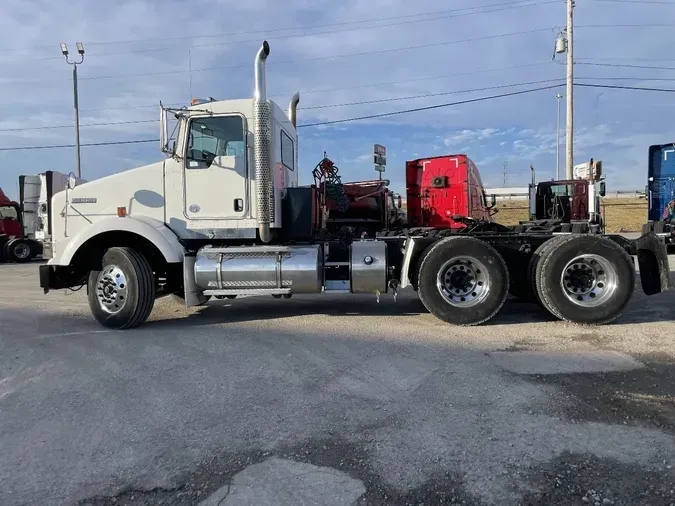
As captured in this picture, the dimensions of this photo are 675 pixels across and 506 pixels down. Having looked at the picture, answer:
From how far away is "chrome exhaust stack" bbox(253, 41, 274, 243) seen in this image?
23.3ft

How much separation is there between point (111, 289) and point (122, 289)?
0.68 ft

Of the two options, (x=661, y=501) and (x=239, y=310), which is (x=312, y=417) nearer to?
(x=661, y=501)

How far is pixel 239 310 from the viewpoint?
29.2ft

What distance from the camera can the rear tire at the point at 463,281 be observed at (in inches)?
280

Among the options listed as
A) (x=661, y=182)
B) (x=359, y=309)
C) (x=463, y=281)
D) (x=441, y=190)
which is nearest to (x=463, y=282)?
(x=463, y=281)

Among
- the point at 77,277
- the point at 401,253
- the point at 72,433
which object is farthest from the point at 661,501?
the point at 77,277

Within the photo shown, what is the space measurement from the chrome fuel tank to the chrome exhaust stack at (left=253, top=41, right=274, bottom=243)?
500 mm

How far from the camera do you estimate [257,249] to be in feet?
24.8

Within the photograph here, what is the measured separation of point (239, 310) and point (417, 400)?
516cm

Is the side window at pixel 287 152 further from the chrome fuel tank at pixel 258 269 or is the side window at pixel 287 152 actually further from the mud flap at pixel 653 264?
the mud flap at pixel 653 264

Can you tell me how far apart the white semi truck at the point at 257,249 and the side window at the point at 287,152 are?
0.25m

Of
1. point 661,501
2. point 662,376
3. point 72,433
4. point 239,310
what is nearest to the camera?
point 661,501

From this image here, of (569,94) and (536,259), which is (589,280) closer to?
(536,259)

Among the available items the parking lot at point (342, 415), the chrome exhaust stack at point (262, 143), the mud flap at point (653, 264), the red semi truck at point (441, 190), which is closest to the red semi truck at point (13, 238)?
the red semi truck at point (441, 190)
